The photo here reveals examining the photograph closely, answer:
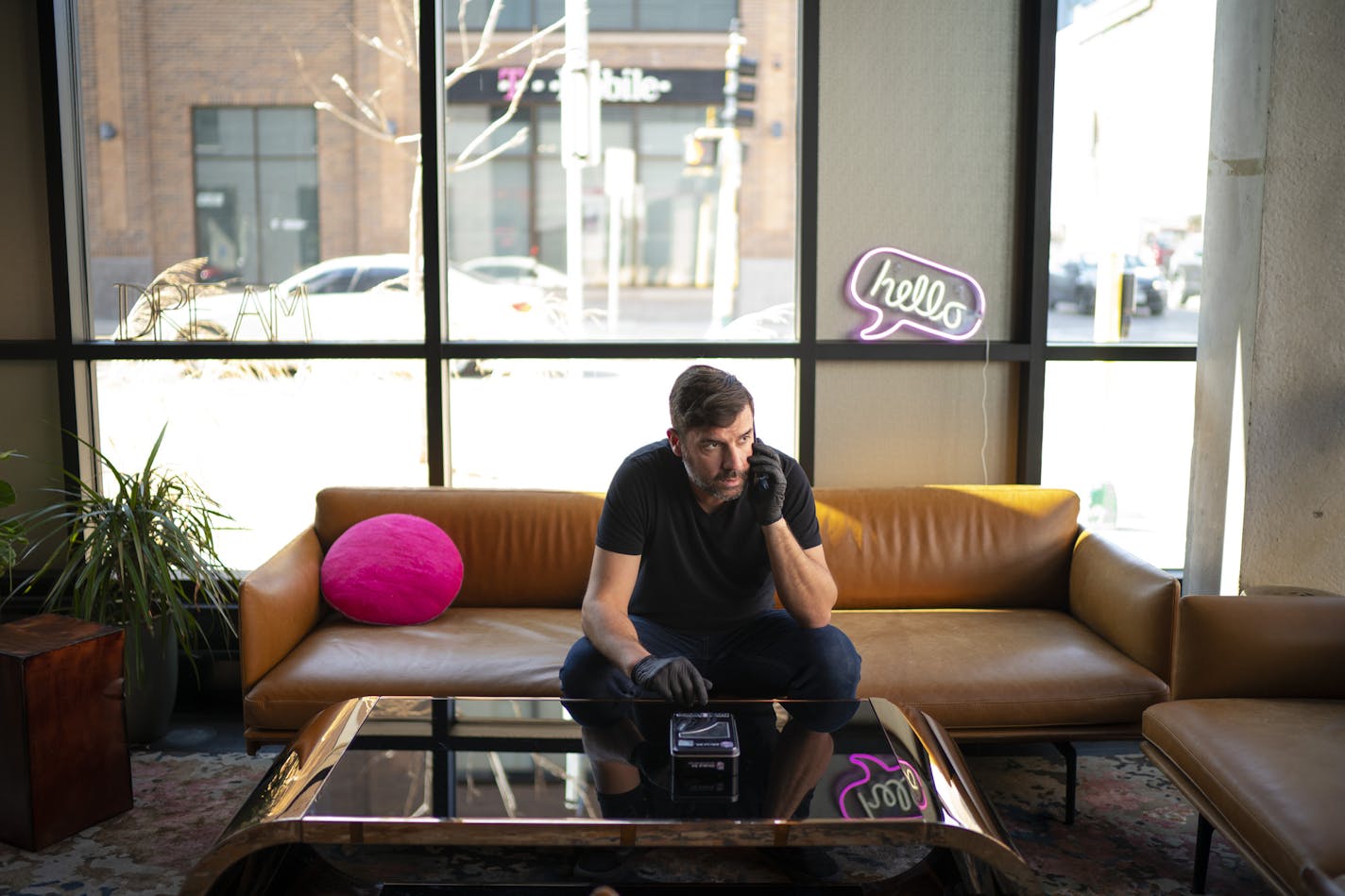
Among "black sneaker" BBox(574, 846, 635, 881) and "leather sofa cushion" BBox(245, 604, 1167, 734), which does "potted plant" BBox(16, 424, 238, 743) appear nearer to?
"leather sofa cushion" BBox(245, 604, 1167, 734)

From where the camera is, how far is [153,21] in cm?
385

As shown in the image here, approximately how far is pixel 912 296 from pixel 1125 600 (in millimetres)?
1254

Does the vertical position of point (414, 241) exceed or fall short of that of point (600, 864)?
it exceeds it

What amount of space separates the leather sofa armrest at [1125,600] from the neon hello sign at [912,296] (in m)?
0.83

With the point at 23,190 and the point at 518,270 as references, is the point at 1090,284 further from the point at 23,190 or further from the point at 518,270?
the point at 23,190

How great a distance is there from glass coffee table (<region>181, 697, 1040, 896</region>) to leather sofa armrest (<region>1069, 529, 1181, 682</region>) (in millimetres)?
815

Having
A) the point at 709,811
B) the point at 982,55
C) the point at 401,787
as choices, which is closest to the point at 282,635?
the point at 401,787

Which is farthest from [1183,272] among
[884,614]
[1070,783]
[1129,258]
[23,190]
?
[23,190]

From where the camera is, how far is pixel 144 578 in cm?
323

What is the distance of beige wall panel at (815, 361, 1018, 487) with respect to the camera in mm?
3893

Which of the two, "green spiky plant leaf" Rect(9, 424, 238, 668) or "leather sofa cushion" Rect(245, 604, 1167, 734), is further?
"green spiky plant leaf" Rect(9, 424, 238, 668)

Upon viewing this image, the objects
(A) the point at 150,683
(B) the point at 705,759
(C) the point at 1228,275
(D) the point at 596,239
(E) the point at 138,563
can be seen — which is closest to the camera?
(B) the point at 705,759

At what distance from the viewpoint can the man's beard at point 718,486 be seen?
2.63m

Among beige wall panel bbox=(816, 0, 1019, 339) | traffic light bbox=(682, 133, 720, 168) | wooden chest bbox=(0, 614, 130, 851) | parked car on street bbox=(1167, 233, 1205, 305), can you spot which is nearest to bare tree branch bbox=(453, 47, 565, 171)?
traffic light bbox=(682, 133, 720, 168)
